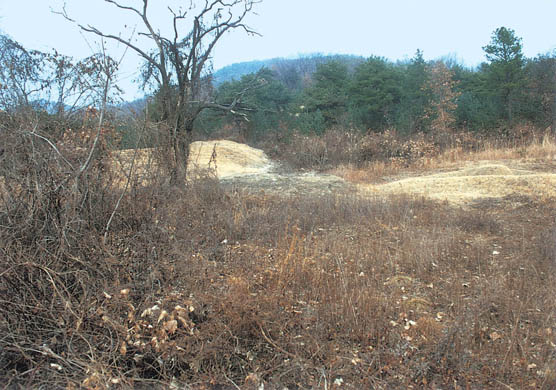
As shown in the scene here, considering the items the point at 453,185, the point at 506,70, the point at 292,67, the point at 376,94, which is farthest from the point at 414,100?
the point at 292,67

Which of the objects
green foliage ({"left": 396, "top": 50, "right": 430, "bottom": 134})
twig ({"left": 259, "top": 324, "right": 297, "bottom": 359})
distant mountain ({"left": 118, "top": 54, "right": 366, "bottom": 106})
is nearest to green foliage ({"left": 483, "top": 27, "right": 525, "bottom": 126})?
green foliage ({"left": 396, "top": 50, "right": 430, "bottom": 134})

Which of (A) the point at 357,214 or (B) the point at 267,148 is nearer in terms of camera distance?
(A) the point at 357,214

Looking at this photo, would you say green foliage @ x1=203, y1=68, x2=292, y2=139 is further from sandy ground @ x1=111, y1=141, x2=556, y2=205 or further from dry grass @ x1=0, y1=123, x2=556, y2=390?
dry grass @ x1=0, y1=123, x2=556, y2=390

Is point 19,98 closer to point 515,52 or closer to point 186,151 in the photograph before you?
point 186,151

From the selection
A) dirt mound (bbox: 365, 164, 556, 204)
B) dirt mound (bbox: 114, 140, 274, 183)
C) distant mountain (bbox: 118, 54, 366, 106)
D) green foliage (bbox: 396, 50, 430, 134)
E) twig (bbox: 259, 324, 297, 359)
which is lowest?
twig (bbox: 259, 324, 297, 359)

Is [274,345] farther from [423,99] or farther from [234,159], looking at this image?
[423,99]

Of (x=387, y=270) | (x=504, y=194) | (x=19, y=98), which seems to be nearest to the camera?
(x=19, y=98)

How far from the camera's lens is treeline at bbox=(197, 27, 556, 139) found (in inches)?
692

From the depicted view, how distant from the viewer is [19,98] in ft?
13.6

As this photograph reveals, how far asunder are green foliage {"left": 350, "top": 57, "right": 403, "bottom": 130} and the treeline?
5 centimetres

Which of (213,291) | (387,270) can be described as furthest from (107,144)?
(387,270)

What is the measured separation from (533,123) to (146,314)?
19007 mm

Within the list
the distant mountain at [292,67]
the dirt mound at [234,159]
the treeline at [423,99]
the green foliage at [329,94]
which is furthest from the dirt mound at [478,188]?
the distant mountain at [292,67]

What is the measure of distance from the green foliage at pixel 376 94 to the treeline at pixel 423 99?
2.0 inches
